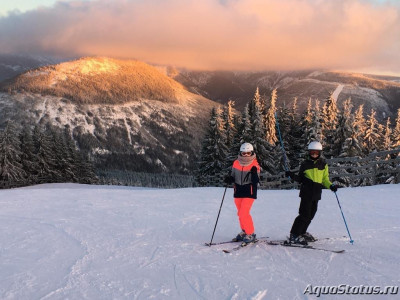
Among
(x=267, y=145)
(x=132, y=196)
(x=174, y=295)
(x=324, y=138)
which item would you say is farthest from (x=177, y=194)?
(x=324, y=138)

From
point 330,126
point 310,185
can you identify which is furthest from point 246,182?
point 330,126

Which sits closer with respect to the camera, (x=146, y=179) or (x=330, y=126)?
(x=330, y=126)

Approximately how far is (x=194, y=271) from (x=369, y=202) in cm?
835

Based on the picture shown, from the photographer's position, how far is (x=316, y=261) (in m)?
5.69

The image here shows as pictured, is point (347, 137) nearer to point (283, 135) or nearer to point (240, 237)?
point (283, 135)

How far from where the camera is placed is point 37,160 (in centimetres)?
3819

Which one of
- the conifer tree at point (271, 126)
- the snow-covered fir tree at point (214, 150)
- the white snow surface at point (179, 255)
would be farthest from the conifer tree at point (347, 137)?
the white snow surface at point (179, 255)

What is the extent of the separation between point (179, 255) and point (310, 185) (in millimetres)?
2945

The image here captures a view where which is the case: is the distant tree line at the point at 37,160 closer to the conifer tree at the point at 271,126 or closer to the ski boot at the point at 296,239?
the conifer tree at the point at 271,126

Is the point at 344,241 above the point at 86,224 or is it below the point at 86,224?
above

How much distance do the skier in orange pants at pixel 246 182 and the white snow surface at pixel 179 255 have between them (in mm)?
437

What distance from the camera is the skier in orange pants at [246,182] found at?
668 centimetres

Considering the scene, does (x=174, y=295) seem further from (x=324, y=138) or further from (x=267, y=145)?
(x=324, y=138)

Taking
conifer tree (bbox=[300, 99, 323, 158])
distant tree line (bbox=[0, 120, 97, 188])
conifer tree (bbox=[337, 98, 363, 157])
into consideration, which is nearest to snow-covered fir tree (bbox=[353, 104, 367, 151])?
conifer tree (bbox=[337, 98, 363, 157])
